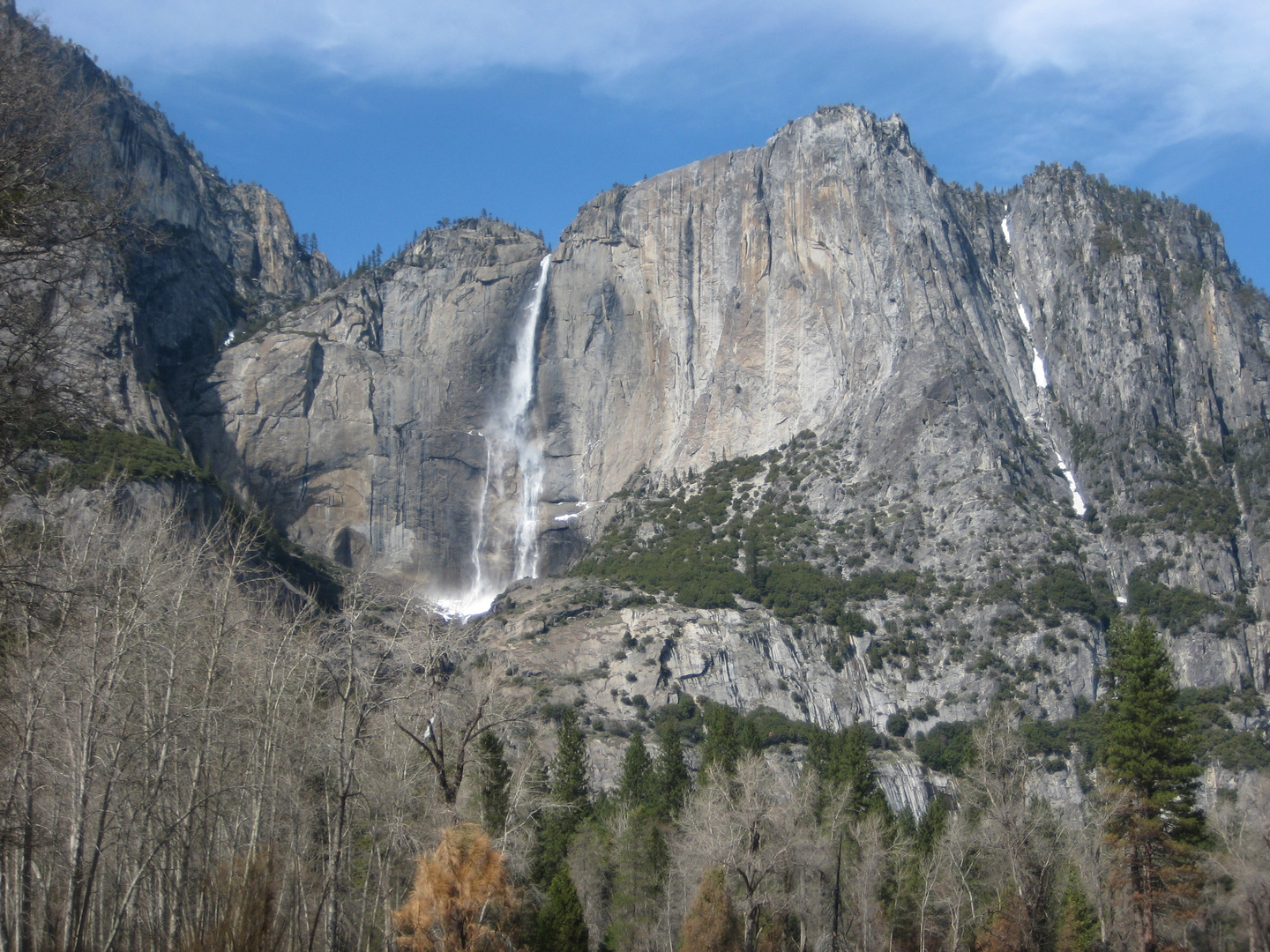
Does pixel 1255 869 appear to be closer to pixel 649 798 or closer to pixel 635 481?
pixel 649 798

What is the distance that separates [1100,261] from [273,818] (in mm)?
115849

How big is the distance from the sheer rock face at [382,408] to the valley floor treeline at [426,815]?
68409mm

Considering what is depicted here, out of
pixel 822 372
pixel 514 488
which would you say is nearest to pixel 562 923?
pixel 822 372

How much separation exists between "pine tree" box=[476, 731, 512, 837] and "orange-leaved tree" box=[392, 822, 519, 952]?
13.1 m

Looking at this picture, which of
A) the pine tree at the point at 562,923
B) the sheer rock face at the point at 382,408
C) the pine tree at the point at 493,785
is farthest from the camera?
the sheer rock face at the point at 382,408

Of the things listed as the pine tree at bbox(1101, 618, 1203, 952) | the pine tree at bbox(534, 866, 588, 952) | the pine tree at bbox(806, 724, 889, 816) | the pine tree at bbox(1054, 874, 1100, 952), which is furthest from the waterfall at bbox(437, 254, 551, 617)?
the pine tree at bbox(1101, 618, 1203, 952)

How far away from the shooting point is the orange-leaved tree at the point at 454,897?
21.5 meters

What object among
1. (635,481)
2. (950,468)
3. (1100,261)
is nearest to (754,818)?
(950,468)

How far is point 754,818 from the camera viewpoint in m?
36.3

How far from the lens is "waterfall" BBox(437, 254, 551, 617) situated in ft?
400

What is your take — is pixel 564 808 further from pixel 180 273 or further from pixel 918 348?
pixel 180 273

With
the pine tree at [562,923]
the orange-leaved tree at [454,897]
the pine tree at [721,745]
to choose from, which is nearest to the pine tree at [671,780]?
A: the pine tree at [721,745]

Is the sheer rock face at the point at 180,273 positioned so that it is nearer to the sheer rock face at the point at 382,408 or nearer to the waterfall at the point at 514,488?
the sheer rock face at the point at 382,408

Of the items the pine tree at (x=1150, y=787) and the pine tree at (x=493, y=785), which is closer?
the pine tree at (x=493, y=785)
